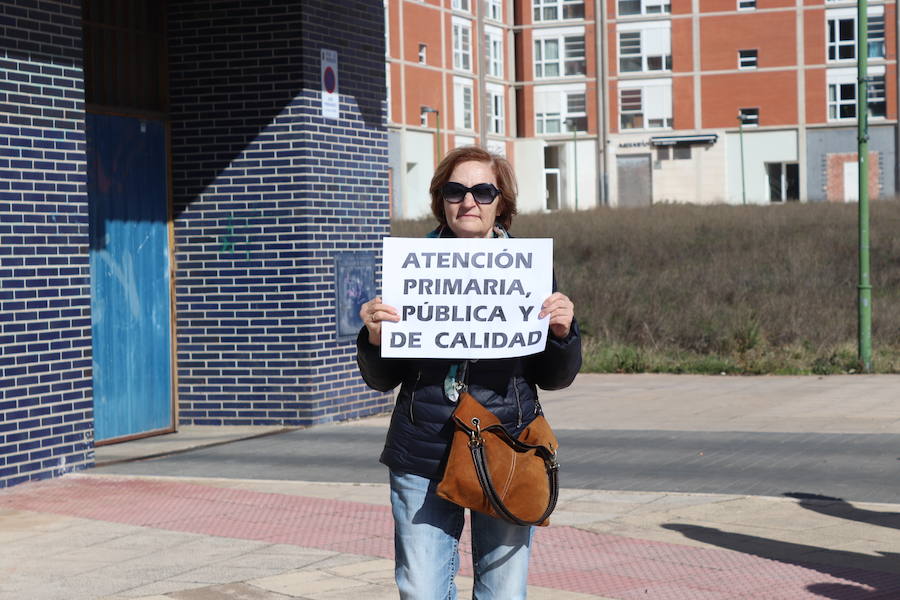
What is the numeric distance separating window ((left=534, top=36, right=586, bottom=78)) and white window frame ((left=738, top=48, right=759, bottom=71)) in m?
7.77

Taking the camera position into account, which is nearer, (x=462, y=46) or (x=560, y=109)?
(x=462, y=46)

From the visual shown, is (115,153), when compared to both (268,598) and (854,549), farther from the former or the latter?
(854,549)

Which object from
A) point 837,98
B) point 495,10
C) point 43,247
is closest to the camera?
point 43,247

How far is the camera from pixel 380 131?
13969 mm

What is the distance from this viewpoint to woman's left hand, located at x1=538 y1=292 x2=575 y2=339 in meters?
4.27

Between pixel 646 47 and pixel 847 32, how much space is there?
949 centimetres

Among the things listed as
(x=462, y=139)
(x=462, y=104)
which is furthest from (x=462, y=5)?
(x=462, y=139)

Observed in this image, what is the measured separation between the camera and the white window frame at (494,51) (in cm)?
6938

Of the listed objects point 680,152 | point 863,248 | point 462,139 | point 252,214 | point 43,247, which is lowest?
point 863,248

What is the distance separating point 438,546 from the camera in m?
4.26

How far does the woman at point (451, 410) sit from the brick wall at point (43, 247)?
6173mm

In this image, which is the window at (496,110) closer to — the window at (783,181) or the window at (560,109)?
the window at (560,109)

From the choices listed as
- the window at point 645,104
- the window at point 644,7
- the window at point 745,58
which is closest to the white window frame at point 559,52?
the window at point 644,7

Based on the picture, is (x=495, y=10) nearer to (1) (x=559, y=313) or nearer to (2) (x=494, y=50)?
(2) (x=494, y=50)
